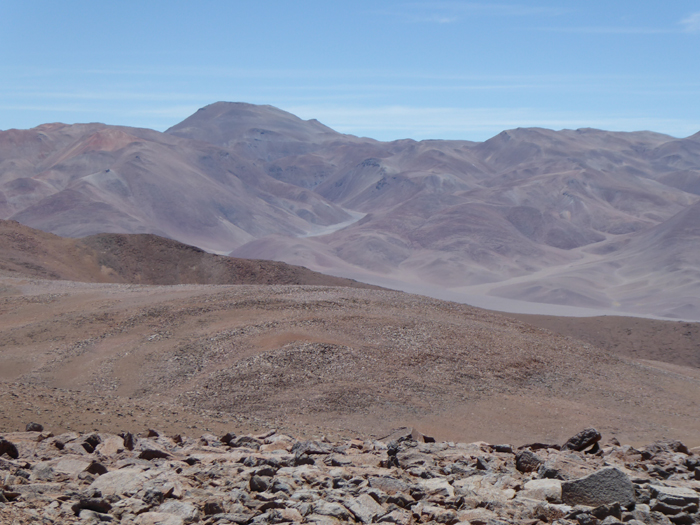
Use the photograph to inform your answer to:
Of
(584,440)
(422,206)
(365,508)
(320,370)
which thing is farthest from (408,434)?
(422,206)

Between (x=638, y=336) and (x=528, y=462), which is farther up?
(x=528, y=462)

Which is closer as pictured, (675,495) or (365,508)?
(365,508)

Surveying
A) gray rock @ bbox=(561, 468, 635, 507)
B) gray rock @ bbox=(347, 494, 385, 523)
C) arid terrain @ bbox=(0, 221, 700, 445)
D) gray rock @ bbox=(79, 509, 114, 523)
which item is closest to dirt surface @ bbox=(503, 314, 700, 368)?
arid terrain @ bbox=(0, 221, 700, 445)

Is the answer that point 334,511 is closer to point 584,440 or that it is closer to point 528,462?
point 528,462

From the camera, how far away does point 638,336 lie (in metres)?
39.5

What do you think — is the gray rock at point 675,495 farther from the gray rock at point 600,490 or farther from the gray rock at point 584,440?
the gray rock at point 584,440

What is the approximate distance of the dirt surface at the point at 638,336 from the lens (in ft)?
123

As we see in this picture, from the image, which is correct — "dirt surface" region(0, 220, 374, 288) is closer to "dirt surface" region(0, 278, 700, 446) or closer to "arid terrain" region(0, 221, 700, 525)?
"arid terrain" region(0, 221, 700, 525)

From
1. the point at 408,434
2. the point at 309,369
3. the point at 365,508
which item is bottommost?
the point at 309,369

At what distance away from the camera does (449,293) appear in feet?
249

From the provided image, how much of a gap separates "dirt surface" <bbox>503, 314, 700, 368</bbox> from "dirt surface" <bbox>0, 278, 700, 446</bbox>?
13.7 m

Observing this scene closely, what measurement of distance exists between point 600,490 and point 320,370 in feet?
40.4

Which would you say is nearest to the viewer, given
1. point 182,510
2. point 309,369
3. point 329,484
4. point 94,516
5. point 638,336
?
point 94,516

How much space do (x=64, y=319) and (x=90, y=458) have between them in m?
16.7
